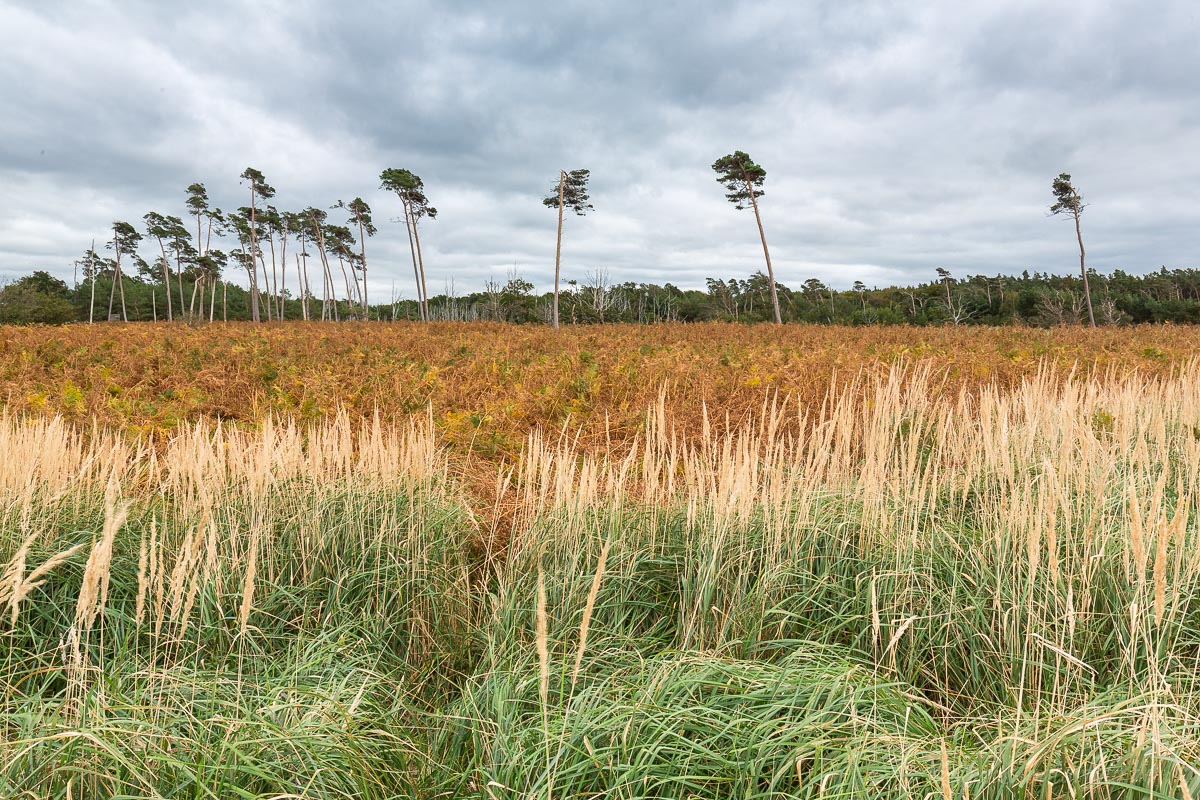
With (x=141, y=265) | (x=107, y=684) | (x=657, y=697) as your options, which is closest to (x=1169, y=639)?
(x=657, y=697)

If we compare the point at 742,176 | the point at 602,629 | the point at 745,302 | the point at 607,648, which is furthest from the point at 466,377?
the point at 745,302

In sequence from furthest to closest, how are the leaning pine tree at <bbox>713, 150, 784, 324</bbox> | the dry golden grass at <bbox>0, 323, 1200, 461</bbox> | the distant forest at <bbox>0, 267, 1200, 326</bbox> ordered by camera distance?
the distant forest at <bbox>0, 267, 1200, 326</bbox> < the leaning pine tree at <bbox>713, 150, 784, 324</bbox> < the dry golden grass at <bbox>0, 323, 1200, 461</bbox>

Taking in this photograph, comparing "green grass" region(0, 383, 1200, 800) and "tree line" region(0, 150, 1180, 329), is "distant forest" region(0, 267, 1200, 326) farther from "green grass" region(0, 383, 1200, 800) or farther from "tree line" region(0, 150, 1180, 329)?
"green grass" region(0, 383, 1200, 800)

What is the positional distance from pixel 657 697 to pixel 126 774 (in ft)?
4.58

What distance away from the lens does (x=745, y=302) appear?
85.6m

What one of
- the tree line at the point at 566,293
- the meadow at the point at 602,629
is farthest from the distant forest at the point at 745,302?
the meadow at the point at 602,629

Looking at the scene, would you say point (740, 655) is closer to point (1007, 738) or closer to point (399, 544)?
point (1007, 738)

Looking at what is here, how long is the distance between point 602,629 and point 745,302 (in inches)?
3418

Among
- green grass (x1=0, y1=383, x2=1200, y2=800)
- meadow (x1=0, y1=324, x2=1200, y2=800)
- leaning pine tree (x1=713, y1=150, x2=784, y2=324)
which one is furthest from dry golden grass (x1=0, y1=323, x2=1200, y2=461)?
leaning pine tree (x1=713, y1=150, x2=784, y2=324)

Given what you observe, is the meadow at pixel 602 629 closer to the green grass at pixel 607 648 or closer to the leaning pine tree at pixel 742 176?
the green grass at pixel 607 648

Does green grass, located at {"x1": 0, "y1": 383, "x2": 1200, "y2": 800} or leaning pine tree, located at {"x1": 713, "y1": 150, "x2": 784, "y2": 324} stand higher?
leaning pine tree, located at {"x1": 713, "y1": 150, "x2": 784, "y2": 324}

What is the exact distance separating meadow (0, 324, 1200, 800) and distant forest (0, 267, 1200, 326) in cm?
3442

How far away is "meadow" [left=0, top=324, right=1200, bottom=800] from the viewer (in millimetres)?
1518

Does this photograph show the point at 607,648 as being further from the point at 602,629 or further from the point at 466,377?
the point at 466,377
